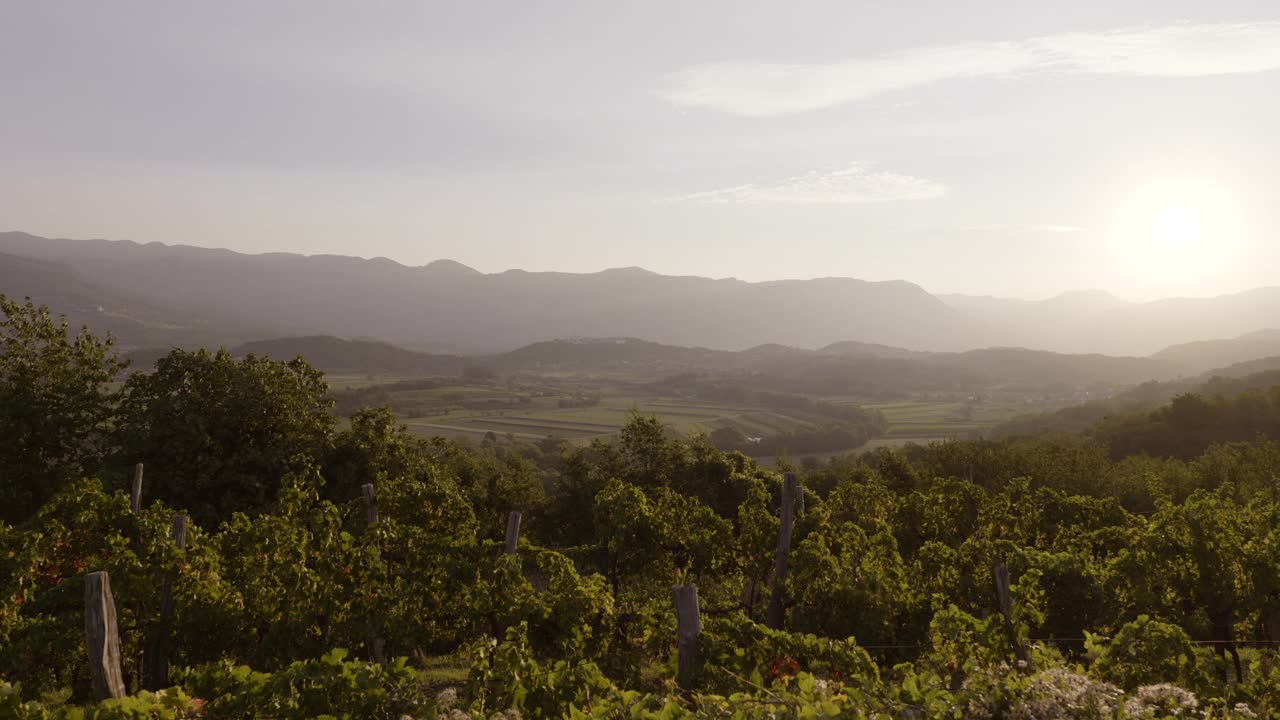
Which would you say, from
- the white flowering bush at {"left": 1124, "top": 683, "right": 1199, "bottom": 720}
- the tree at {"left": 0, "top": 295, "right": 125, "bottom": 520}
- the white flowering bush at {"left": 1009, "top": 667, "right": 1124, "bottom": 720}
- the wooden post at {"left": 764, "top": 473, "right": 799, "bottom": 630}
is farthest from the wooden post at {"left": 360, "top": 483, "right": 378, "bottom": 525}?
the tree at {"left": 0, "top": 295, "right": 125, "bottom": 520}

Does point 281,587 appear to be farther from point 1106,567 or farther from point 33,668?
point 1106,567

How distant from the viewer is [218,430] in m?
19.2

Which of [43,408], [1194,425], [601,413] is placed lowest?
[601,413]

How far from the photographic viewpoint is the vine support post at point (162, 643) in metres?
9.55

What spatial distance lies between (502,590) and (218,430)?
13415 mm

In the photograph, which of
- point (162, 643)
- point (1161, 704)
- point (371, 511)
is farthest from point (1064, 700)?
point (162, 643)

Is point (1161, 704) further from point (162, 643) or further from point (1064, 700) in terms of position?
point (162, 643)

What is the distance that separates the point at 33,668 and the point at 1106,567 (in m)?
18.9

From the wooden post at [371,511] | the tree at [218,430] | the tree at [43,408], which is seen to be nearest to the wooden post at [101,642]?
the wooden post at [371,511]

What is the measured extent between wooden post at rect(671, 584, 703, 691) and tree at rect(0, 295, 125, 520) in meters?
18.0

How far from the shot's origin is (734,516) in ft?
84.6

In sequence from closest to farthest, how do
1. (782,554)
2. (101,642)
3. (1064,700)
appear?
(1064,700) < (101,642) < (782,554)

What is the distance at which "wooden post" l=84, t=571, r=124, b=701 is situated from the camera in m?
6.80

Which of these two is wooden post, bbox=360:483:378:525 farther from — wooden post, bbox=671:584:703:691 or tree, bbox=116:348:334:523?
tree, bbox=116:348:334:523
